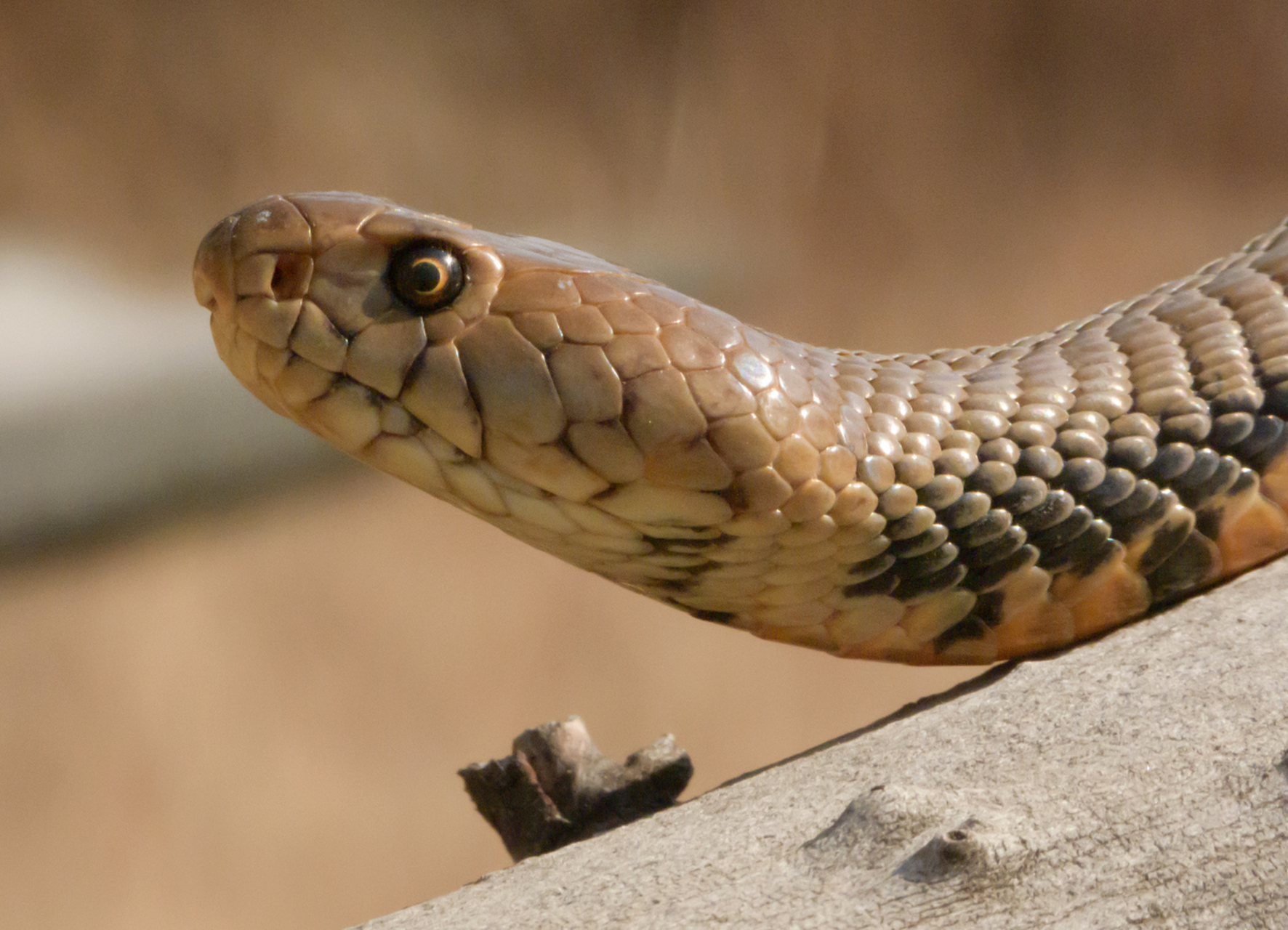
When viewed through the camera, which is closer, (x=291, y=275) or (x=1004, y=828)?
(x=1004, y=828)

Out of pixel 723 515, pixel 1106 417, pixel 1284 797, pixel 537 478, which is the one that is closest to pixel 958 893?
pixel 1284 797

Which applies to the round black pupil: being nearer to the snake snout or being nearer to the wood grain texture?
the snake snout

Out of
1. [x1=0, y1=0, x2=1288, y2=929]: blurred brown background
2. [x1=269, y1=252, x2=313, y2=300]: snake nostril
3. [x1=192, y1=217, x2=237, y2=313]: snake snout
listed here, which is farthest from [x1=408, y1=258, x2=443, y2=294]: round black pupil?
[x1=0, y1=0, x2=1288, y2=929]: blurred brown background

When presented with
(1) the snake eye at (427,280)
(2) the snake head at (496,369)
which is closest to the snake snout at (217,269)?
(2) the snake head at (496,369)

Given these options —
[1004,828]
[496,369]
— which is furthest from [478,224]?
[1004,828]

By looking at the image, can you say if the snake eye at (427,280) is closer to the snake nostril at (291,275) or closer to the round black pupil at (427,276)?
the round black pupil at (427,276)

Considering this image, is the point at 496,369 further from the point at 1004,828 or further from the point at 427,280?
the point at 1004,828

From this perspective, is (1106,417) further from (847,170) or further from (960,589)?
(847,170)
